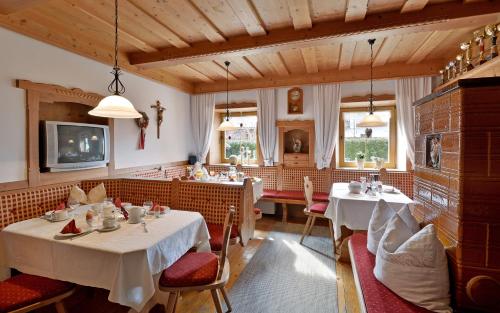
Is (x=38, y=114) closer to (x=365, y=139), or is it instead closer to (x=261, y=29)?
(x=261, y=29)

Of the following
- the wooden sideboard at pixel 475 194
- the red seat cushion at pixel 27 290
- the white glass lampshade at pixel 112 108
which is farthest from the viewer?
the white glass lampshade at pixel 112 108

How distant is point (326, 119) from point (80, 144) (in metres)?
3.67

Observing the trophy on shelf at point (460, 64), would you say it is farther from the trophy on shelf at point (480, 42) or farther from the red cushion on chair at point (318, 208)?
the red cushion on chair at point (318, 208)

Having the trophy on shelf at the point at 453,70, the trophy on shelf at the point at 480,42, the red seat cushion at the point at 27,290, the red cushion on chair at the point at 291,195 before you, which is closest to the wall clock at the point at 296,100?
the red cushion on chair at the point at 291,195

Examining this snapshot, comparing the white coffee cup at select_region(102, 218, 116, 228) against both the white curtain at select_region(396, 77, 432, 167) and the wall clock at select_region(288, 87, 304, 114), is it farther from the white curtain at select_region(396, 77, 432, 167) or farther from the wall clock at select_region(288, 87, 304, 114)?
the white curtain at select_region(396, 77, 432, 167)

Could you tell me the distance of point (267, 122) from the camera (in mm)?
4738

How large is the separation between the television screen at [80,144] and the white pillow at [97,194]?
0.40m

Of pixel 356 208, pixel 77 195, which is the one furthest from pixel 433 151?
pixel 77 195

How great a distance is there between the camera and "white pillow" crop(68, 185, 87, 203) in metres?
2.62

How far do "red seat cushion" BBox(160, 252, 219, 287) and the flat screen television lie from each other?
6.02 feet

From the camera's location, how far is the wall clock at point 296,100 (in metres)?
4.61

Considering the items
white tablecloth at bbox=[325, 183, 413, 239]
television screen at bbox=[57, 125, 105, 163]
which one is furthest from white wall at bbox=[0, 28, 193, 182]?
white tablecloth at bbox=[325, 183, 413, 239]

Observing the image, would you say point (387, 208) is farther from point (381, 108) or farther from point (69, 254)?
point (381, 108)

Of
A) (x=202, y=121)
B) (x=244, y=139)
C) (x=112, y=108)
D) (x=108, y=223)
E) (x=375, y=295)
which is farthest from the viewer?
(x=244, y=139)
